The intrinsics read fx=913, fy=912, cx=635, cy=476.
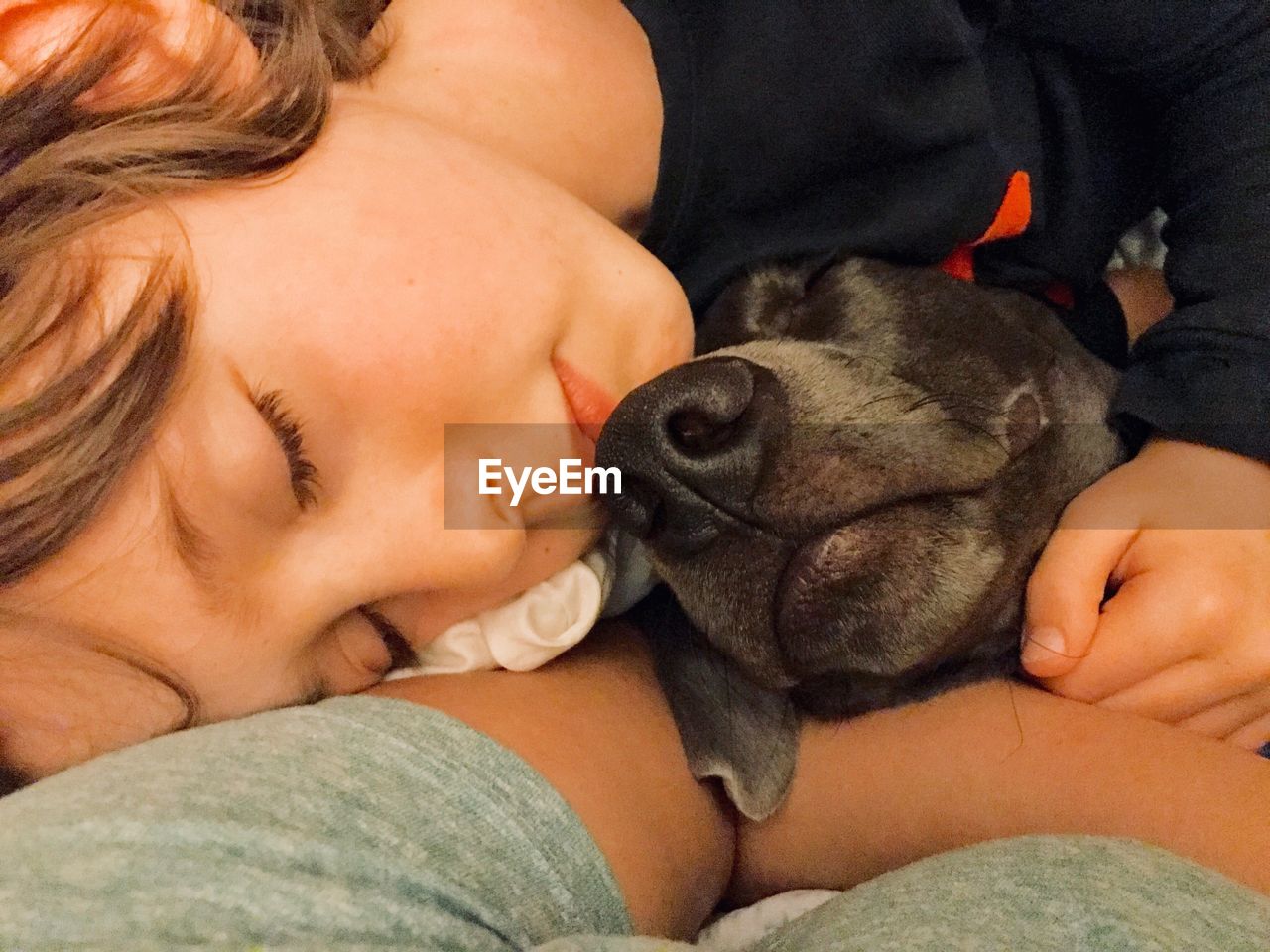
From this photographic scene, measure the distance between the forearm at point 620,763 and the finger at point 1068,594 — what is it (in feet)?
1.08

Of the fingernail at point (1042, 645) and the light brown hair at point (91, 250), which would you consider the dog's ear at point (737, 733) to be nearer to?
the fingernail at point (1042, 645)

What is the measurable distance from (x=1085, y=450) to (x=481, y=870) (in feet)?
2.10

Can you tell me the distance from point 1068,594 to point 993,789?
0.17 m

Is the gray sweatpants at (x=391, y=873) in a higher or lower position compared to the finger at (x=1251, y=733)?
higher

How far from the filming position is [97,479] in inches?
24.0

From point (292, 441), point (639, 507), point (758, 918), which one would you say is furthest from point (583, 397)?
point (758, 918)

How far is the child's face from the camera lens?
0.63 metres

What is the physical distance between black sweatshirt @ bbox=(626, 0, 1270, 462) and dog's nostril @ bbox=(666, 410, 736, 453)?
1.15 ft

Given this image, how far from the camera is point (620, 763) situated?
77 centimetres

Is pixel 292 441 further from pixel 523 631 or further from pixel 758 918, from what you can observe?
pixel 758 918

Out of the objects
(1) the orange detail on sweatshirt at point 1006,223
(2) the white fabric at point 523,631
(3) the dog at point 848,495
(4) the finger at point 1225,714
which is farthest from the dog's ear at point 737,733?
(1) the orange detail on sweatshirt at point 1006,223

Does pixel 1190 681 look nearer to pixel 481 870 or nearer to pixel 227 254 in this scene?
pixel 481 870

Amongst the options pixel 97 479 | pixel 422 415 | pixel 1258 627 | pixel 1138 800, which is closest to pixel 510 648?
pixel 422 415

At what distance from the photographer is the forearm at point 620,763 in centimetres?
70
